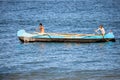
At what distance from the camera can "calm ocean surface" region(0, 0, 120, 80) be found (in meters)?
42.4

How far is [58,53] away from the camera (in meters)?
51.0

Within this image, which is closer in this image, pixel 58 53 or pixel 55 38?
pixel 58 53

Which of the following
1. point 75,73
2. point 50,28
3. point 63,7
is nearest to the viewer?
point 75,73

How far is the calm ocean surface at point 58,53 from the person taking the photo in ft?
139

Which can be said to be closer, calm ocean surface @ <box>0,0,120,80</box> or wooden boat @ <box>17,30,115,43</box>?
calm ocean surface @ <box>0,0,120,80</box>

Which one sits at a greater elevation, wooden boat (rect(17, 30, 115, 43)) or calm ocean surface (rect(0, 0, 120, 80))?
wooden boat (rect(17, 30, 115, 43))

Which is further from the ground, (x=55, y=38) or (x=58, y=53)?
(x=55, y=38)

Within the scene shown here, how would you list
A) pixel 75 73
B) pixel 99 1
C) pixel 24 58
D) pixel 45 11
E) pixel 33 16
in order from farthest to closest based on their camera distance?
pixel 99 1 → pixel 45 11 → pixel 33 16 → pixel 24 58 → pixel 75 73

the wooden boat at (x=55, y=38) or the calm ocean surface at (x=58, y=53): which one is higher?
the wooden boat at (x=55, y=38)

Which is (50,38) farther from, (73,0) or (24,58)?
(73,0)

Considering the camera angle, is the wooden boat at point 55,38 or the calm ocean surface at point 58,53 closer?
the calm ocean surface at point 58,53

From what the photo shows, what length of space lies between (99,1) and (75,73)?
75.6 m

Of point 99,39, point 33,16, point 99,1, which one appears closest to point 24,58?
point 99,39

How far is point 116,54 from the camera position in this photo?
50562mm
